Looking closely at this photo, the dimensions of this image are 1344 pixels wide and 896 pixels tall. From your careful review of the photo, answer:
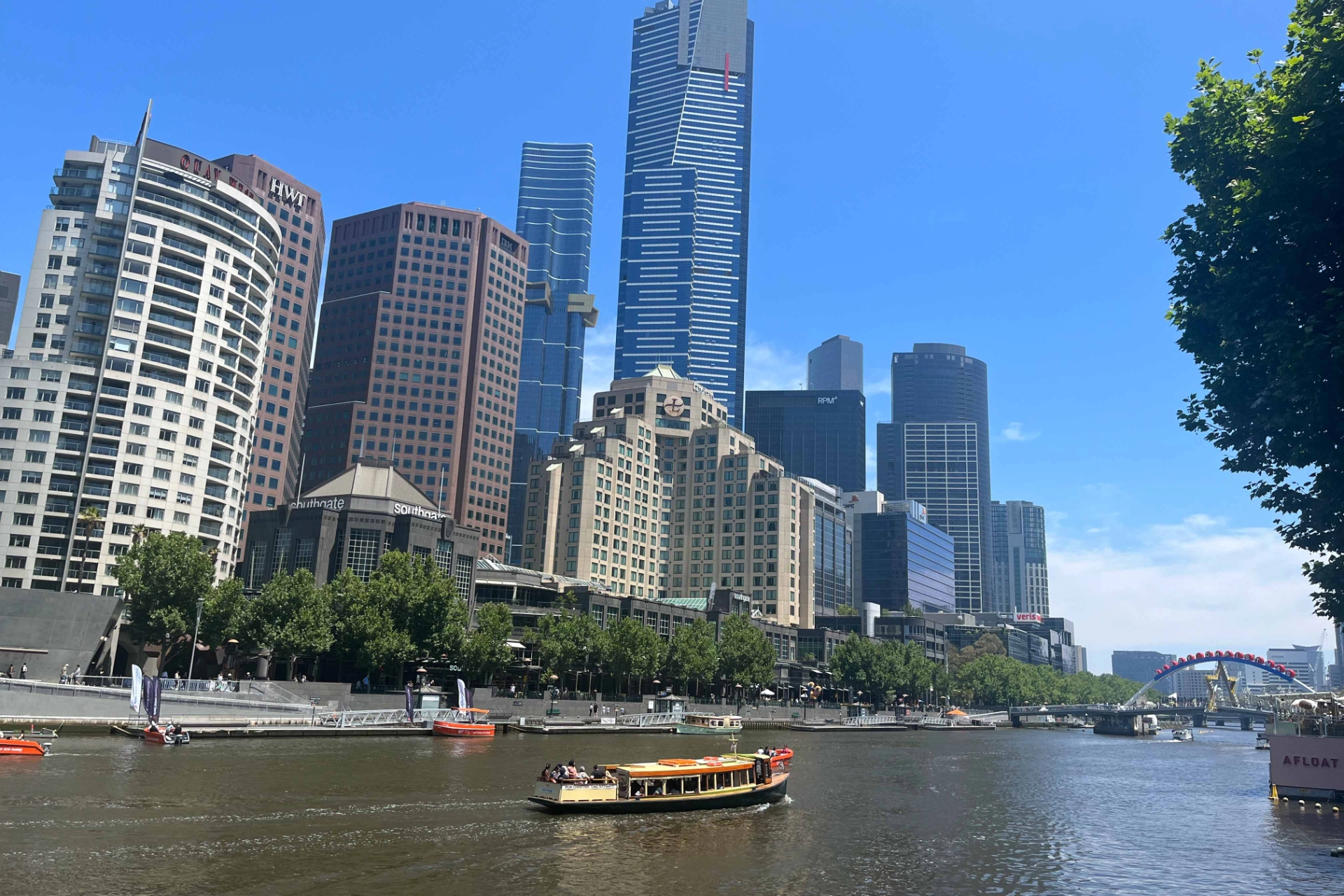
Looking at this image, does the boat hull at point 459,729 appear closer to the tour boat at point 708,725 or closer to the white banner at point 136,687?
the white banner at point 136,687

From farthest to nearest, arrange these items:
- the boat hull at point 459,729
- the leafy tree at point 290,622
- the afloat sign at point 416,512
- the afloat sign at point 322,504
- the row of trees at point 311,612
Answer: the afloat sign at point 416,512 → the afloat sign at point 322,504 → the leafy tree at point 290,622 → the row of trees at point 311,612 → the boat hull at point 459,729

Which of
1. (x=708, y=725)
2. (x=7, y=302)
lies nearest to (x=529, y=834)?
(x=708, y=725)

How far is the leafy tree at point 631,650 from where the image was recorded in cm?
14712

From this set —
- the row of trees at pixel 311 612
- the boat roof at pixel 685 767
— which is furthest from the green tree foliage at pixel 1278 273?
the row of trees at pixel 311 612

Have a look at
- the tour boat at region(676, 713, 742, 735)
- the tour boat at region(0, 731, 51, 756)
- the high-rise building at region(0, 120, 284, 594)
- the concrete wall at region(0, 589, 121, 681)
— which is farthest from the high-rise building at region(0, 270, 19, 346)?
the tour boat at region(676, 713, 742, 735)

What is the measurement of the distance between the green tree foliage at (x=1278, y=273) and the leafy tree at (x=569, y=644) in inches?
4083

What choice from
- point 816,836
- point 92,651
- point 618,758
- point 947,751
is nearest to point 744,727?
point 947,751

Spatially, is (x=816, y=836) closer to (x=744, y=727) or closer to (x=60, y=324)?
(x=744, y=727)

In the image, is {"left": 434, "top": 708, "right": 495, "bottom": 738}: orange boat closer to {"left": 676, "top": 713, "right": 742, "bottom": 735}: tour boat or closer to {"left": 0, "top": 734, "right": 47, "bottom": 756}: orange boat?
{"left": 676, "top": 713, "right": 742, "bottom": 735}: tour boat

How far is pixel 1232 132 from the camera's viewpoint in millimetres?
52438

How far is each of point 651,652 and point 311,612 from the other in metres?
54.5

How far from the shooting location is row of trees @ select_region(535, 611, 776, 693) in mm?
146000

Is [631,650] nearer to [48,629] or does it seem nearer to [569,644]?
[569,644]

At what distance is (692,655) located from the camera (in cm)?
16262
